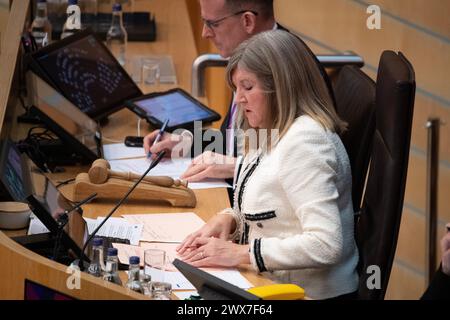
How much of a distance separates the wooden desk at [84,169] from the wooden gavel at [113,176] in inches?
3.0

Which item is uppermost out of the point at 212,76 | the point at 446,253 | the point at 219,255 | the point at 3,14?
the point at 3,14

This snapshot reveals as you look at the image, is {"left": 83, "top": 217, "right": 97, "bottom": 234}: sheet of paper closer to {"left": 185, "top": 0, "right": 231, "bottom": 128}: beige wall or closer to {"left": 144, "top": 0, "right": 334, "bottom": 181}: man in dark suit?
{"left": 144, "top": 0, "right": 334, "bottom": 181}: man in dark suit

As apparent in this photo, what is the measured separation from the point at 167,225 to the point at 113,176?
0.94ft

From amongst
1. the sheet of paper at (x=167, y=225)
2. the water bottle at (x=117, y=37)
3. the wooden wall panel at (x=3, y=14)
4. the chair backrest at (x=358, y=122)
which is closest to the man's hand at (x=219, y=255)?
the sheet of paper at (x=167, y=225)

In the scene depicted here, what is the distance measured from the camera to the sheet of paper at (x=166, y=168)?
10.6 ft

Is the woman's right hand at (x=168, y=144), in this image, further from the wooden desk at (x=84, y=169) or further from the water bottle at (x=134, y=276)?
the water bottle at (x=134, y=276)

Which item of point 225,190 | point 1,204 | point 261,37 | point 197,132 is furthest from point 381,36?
point 1,204

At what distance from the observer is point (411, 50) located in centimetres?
436

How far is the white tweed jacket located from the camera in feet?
7.87

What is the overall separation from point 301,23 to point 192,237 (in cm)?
240

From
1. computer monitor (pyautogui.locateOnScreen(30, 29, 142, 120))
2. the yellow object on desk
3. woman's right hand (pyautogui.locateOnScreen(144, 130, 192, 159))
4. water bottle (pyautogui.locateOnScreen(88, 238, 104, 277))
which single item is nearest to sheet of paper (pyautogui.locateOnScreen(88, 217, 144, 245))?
water bottle (pyautogui.locateOnScreen(88, 238, 104, 277))

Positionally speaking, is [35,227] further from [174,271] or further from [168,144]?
[168,144]

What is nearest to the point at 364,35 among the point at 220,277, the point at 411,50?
the point at 411,50

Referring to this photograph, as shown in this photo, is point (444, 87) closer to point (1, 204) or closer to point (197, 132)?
point (197, 132)
